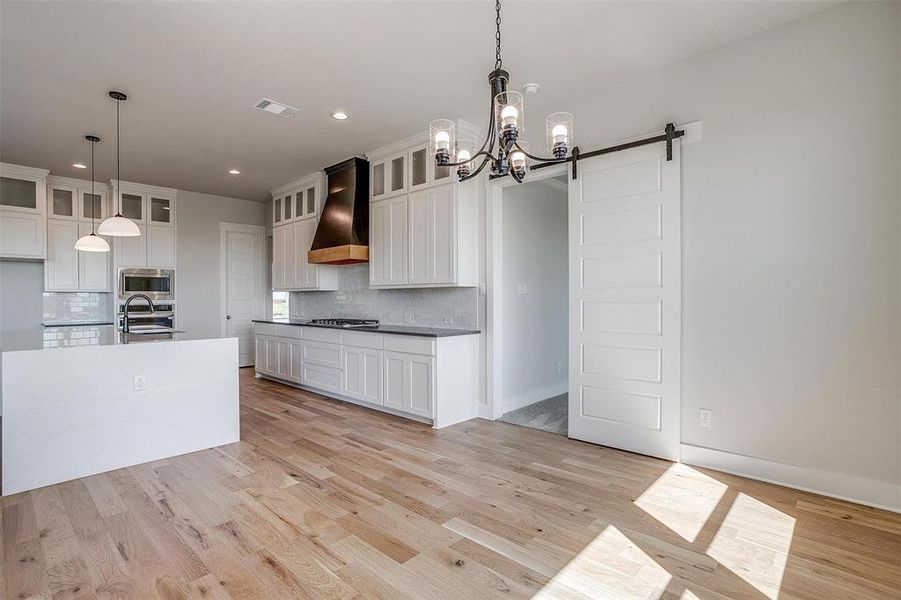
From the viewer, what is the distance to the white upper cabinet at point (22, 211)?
537 cm

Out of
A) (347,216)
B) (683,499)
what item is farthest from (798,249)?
(347,216)

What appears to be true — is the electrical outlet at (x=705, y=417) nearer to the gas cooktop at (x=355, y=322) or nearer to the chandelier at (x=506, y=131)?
the chandelier at (x=506, y=131)

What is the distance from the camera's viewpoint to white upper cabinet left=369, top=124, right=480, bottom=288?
4.26 meters

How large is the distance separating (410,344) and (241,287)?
454 centimetres

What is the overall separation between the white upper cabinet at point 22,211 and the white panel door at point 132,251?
0.78m

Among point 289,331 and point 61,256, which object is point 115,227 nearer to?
point 289,331

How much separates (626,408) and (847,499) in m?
1.29

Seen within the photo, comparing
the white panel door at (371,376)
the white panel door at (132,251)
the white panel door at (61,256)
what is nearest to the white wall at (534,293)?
the white panel door at (371,376)

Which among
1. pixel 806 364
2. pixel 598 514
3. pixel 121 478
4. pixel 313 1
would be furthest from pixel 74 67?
pixel 806 364

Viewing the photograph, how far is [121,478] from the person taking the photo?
293 cm

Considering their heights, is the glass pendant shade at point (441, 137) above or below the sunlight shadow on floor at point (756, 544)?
above

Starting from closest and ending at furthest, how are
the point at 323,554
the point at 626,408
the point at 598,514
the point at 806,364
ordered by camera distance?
1. the point at 323,554
2. the point at 598,514
3. the point at 806,364
4. the point at 626,408

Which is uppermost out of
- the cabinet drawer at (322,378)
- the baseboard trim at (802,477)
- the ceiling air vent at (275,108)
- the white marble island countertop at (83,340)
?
the ceiling air vent at (275,108)

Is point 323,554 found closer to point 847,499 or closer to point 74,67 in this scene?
point 847,499
